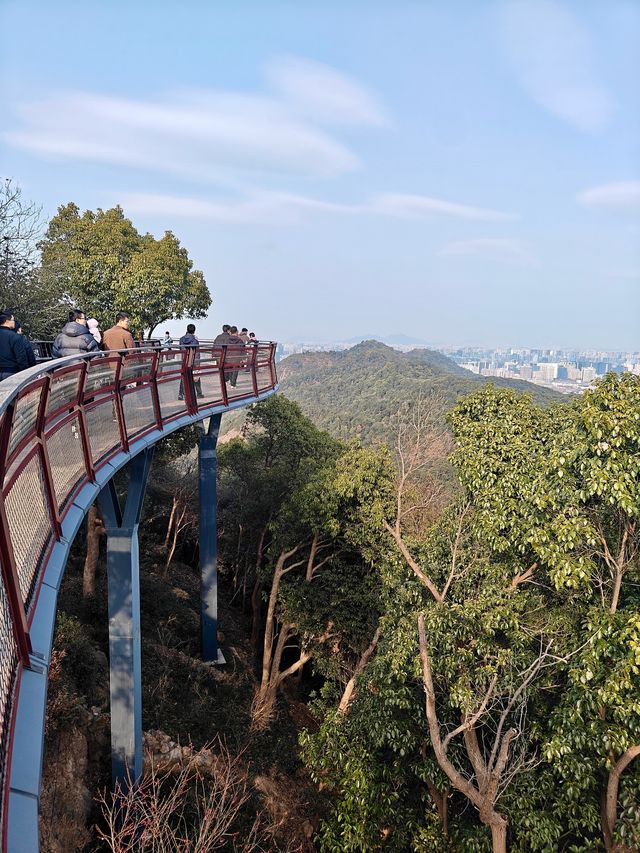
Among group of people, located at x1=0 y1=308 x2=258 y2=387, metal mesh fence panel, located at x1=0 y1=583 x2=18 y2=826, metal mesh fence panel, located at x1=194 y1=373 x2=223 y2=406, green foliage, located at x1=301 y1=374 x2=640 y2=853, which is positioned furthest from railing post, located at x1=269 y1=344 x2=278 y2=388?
metal mesh fence panel, located at x1=0 y1=583 x2=18 y2=826

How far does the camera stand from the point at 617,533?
922cm

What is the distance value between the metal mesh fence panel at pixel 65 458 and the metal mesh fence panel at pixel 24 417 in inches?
20.0

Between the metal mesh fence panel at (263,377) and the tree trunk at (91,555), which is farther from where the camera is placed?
the metal mesh fence panel at (263,377)

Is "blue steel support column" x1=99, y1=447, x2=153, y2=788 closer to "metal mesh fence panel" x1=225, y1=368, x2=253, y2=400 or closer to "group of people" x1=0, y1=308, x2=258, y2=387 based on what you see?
"group of people" x1=0, y1=308, x2=258, y2=387

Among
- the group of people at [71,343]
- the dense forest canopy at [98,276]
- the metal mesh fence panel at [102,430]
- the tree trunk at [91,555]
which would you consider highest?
the dense forest canopy at [98,276]

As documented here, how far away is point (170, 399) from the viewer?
838cm

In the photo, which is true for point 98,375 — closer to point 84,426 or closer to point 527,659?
point 84,426

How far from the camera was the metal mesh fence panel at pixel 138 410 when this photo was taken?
662 cm

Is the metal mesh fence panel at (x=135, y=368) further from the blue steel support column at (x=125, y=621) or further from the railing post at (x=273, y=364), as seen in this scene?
the railing post at (x=273, y=364)

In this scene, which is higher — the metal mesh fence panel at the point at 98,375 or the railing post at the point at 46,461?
the metal mesh fence panel at the point at 98,375

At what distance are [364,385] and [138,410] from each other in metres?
86.2

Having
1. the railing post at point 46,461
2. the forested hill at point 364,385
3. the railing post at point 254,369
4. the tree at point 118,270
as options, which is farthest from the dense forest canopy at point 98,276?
the forested hill at point 364,385

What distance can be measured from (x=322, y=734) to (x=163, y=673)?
12.6ft

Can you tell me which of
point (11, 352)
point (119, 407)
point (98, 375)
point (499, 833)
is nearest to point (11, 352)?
point (11, 352)
